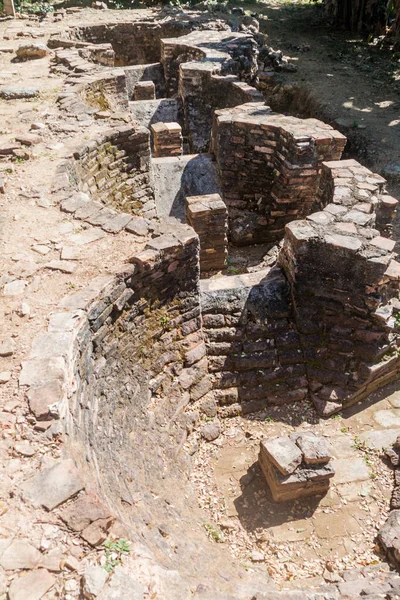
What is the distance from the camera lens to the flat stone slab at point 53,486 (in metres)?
2.59

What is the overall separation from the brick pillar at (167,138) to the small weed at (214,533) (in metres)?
6.70

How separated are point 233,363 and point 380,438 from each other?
1.82 meters

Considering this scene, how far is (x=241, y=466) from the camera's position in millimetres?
4746

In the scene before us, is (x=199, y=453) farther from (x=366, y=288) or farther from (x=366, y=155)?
(x=366, y=155)

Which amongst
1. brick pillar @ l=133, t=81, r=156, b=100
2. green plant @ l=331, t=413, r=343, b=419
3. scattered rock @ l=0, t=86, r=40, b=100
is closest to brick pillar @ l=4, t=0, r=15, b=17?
brick pillar @ l=133, t=81, r=156, b=100

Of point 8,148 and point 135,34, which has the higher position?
point 135,34

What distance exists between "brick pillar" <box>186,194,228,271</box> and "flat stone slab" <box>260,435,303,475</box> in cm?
343

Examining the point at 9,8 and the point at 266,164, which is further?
the point at 9,8

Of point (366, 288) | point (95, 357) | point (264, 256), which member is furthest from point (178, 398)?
point (264, 256)

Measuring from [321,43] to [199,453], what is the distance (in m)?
15.9

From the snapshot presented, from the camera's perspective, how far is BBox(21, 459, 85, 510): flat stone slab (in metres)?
2.59

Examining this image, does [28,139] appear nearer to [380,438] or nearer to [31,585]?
[31,585]

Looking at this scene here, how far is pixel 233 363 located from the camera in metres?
5.32

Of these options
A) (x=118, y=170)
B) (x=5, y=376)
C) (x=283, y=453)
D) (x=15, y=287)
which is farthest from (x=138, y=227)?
(x=118, y=170)
